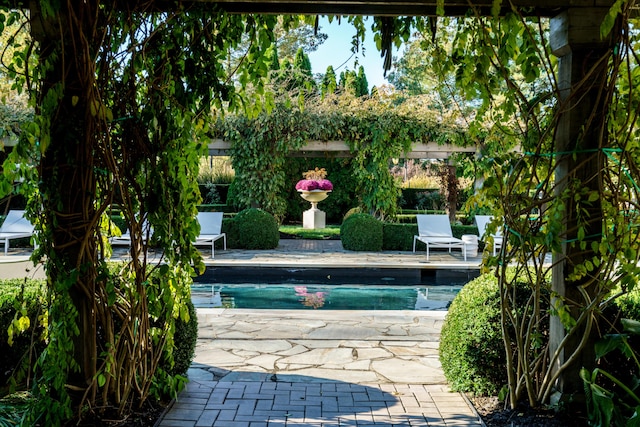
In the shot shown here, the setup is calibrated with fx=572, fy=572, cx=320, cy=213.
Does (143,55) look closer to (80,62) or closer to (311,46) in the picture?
(80,62)

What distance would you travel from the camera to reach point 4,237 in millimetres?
10680

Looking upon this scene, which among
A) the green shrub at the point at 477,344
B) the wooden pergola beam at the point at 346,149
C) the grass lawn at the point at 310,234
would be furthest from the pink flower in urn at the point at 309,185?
the green shrub at the point at 477,344

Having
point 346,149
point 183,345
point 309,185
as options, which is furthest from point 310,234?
point 183,345

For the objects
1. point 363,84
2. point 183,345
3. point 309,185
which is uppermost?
point 363,84

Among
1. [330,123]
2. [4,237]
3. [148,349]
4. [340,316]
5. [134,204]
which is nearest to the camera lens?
[134,204]

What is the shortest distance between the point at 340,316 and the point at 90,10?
390cm

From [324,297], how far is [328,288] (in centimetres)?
54

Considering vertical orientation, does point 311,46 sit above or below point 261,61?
above

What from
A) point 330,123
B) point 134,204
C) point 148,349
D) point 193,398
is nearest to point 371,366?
point 193,398

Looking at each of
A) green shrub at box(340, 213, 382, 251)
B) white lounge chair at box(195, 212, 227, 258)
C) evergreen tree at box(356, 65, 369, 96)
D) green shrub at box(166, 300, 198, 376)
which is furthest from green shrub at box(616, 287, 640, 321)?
evergreen tree at box(356, 65, 369, 96)

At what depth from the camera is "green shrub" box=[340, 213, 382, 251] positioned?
11.7 metres

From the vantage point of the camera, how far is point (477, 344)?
10.8 feet

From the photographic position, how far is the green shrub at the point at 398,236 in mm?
12086

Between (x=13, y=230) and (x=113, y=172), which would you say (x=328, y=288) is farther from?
(x=13, y=230)
